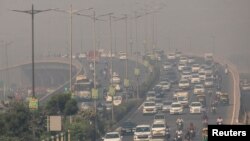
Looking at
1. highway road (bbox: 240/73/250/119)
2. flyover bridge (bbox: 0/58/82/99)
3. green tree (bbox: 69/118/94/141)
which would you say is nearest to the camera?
green tree (bbox: 69/118/94/141)

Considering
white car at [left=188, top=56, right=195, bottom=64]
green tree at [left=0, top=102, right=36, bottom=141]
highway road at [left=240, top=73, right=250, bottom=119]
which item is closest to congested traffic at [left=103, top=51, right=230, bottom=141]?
highway road at [left=240, top=73, right=250, bottom=119]

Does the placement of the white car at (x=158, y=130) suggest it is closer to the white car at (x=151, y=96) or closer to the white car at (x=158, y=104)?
the white car at (x=158, y=104)

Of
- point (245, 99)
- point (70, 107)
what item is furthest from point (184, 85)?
point (70, 107)

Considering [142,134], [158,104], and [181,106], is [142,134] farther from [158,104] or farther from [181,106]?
[158,104]

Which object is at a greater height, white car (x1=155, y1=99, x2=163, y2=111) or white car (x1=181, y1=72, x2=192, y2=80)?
white car (x1=181, y1=72, x2=192, y2=80)

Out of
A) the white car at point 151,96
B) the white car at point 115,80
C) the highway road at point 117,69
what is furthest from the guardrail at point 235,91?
the white car at point 115,80

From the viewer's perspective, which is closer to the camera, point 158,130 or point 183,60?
point 158,130

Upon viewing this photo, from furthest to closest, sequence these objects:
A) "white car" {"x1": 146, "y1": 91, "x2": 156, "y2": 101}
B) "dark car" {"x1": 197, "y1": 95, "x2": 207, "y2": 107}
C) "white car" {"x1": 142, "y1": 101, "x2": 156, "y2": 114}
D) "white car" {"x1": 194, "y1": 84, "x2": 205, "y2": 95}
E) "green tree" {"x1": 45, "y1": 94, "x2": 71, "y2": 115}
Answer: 1. "white car" {"x1": 194, "y1": 84, "x2": 205, "y2": 95}
2. "white car" {"x1": 146, "y1": 91, "x2": 156, "y2": 101}
3. "dark car" {"x1": 197, "y1": 95, "x2": 207, "y2": 107}
4. "white car" {"x1": 142, "y1": 101, "x2": 156, "y2": 114}
5. "green tree" {"x1": 45, "y1": 94, "x2": 71, "y2": 115}

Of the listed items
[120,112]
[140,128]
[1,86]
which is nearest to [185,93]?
[120,112]

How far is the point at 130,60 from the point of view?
576 ft

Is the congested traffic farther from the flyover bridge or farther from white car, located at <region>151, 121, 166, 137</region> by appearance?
the flyover bridge

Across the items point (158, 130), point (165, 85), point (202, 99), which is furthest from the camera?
point (165, 85)

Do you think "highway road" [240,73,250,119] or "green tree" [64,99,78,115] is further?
"highway road" [240,73,250,119]

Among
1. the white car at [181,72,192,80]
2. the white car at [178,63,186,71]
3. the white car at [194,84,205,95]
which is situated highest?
the white car at [178,63,186,71]
